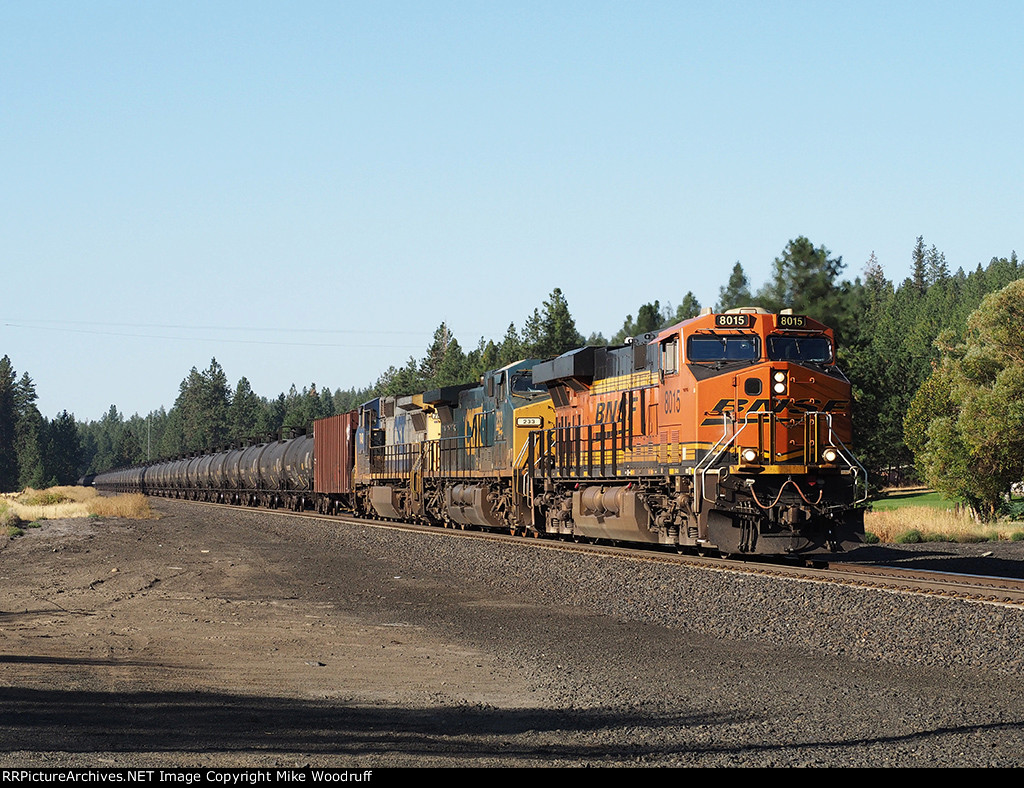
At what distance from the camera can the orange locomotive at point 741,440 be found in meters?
18.3

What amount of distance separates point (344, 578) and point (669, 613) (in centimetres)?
677

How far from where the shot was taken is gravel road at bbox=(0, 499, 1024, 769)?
6922mm

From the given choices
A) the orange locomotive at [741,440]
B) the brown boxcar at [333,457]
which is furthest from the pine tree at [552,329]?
the orange locomotive at [741,440]

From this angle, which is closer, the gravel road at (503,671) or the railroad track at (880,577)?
the gravel road at (503,671)

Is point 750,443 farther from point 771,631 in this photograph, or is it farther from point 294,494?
point 294,494

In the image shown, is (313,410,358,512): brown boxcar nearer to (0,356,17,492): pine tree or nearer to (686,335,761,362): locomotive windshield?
(686,335,761,362): locomotive windshield

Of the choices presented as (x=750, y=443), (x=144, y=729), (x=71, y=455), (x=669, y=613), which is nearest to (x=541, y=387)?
(x=750, y=443)

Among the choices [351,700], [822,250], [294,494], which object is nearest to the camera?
[351,700]

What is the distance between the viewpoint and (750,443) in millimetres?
18484

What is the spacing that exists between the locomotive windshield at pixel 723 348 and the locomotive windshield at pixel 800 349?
302mm

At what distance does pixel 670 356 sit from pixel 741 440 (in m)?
2.20

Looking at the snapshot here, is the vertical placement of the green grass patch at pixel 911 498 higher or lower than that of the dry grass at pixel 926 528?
lower

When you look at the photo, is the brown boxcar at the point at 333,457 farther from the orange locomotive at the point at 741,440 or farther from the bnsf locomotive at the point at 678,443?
the orange locomotive at the point at 741,440

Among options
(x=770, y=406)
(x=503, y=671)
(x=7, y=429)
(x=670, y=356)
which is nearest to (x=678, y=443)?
(x=670, y=356)
